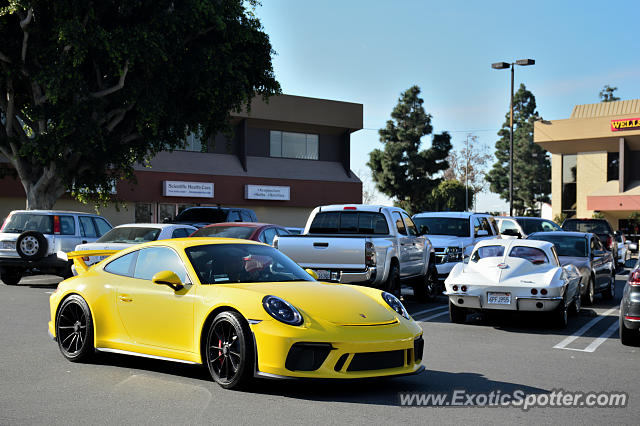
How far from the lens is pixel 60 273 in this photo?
1844 centimetres

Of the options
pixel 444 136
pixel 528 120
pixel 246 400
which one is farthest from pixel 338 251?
pixel 528 120

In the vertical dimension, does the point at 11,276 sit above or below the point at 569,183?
below

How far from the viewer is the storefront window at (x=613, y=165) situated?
2352 inches

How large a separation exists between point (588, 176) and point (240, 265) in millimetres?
57618

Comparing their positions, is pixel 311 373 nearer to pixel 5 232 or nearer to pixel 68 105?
pixel 5 232

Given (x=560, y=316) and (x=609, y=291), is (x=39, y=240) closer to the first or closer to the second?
(x=560, y=316)

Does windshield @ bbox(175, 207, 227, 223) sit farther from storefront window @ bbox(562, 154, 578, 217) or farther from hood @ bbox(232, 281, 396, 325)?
storefront window @ bbox(562, 154, 578, 217)

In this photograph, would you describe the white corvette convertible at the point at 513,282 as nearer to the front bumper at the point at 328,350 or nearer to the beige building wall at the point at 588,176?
the front bumper at the point at 328,350

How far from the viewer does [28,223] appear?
18750mm

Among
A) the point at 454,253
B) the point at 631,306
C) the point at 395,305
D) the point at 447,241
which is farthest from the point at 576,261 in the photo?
the point at 395,305

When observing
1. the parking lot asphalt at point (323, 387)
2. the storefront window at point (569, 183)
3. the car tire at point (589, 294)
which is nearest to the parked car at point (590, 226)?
the car tire at point (589, 294)

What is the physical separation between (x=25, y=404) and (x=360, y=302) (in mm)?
3111

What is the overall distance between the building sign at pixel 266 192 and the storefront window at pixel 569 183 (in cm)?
2886

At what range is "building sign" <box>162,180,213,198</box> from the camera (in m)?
39.9
